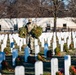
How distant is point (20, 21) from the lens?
47875 mm

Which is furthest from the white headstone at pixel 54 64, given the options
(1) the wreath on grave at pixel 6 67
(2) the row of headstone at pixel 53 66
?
(1) the wreath on grave at pixel 6 67

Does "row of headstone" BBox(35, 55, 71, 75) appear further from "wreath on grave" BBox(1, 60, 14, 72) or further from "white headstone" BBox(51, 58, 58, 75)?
"wreath on grave" BBox(1, 60, 14, 72)

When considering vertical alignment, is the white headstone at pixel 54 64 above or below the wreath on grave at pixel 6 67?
above

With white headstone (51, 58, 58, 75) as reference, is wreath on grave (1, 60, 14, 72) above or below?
below

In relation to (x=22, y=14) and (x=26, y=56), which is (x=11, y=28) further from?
(x=26, y=56)

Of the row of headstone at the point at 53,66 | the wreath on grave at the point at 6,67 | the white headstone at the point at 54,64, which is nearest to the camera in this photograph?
the row of headstone at the point at 53,66

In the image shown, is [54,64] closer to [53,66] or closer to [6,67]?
[53,66]

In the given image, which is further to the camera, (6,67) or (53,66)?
(6,67)

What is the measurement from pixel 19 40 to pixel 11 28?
2773 centimetres

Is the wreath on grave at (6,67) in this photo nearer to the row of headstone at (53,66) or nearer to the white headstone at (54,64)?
the row of headstone at (53,66)

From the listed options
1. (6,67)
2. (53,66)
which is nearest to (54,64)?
(53,66)

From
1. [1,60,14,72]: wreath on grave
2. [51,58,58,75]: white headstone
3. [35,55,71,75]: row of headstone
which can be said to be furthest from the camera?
[1,60,14,72]: wreath on grave

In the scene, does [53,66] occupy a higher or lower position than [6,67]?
higher

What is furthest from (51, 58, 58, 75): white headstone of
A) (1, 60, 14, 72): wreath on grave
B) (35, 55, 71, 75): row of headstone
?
(1, 60, 14, 72): wreath on grave
